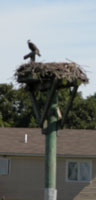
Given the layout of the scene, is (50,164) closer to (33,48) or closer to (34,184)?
(33,48)

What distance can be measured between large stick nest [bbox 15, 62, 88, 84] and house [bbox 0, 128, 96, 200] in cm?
857

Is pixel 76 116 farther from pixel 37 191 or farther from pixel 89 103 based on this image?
pixel 37 191

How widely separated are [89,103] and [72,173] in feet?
96.6

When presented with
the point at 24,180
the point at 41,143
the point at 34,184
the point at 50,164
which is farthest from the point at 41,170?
the point at 50,164

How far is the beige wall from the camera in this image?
86.2 ft

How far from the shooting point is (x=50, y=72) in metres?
17.5

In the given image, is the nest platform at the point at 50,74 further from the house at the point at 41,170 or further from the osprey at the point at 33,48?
the house at the point at 41,170

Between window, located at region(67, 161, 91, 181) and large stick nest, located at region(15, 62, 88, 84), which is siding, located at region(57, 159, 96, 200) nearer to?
window, located at region(67, 161, 91, 181)

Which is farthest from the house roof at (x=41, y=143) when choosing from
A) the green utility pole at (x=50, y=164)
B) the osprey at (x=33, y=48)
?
the green utility pole at (x=50, y=164)

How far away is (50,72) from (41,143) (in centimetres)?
1084

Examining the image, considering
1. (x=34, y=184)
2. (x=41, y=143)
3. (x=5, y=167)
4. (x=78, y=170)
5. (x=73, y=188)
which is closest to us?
(x=73, y=188)

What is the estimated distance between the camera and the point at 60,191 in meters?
26.5

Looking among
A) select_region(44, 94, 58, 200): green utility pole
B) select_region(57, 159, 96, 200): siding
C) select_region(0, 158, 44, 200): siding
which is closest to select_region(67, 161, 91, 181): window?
select_region(57, 159, 96, 200): siding

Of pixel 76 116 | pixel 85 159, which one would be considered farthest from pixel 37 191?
pixel 76 116
